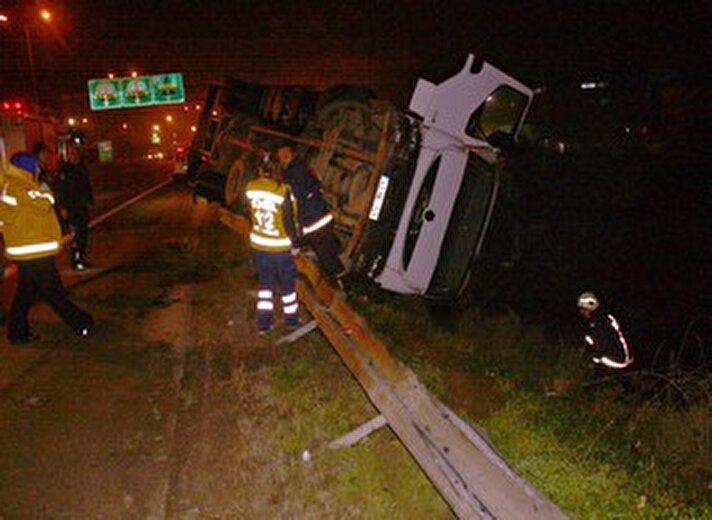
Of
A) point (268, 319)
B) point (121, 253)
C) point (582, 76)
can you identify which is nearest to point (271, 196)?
point (268, 319)

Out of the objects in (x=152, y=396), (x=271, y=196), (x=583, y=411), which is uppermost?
(x=271, y=196)

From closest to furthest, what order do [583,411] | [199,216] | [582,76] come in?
[583,411]
[199,216]
[582,76]

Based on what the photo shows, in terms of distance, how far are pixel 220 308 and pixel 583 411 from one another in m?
4.21

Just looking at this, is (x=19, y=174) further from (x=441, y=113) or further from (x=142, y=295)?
(x=441, y=113)

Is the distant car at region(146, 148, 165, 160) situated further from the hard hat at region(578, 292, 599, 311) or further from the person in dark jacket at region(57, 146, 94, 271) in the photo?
the hard hat at region(578, 292, 599, 311)

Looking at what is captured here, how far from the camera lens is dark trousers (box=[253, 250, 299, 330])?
5.97 meters

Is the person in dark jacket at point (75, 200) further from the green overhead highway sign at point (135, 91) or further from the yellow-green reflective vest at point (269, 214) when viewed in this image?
the green overhead highway sign at point (135, 91)

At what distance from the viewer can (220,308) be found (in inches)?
276

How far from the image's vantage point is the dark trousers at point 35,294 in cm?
568

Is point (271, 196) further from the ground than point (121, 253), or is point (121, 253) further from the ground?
point (271, 196)

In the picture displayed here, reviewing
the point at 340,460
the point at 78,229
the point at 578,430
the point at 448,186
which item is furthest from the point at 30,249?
the point at 578,430

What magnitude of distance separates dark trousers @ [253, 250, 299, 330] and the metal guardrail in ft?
4.53

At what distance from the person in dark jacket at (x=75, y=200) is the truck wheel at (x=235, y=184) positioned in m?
1.99

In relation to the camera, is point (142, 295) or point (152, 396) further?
point (142, 295)
